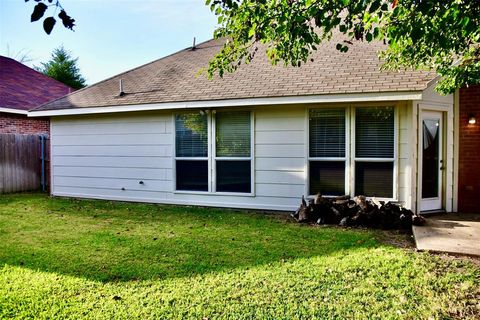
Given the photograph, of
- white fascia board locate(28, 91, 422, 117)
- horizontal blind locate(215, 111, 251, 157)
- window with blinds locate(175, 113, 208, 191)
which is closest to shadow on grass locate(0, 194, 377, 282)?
window with blinds locate(175, 113, 208, 191)

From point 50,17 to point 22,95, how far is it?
1486cm

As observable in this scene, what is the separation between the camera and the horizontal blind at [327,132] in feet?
23.3

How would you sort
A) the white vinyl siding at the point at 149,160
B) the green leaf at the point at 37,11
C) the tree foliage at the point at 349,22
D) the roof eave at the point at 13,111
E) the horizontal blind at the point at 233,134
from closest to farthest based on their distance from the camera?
the green leaf at the point at 37,11
the tree foliage at the point at 349,22
the white vinyl siding at the point at 149,160
the horizontal blind at the point at 233,134
the roof eave at the point at 13,111

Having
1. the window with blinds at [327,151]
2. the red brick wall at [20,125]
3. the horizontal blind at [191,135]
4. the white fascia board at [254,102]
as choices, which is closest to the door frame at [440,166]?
the white fascia board at [254,102]

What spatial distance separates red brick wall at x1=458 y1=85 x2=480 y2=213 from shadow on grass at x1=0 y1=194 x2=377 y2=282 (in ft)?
10.8

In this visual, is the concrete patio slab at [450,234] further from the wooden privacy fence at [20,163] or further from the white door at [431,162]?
the wooden privacy fence at [20,163]

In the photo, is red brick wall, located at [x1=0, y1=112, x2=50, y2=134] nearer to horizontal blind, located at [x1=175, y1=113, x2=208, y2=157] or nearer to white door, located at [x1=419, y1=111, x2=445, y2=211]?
horizontal blind, located at [x1=175, y1=113, x2=208, y2=157]

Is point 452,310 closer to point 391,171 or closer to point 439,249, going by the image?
point 439,249

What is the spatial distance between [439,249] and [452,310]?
181 centimetres

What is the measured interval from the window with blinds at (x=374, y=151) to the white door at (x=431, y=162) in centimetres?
91

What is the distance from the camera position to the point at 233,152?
7.95 metres

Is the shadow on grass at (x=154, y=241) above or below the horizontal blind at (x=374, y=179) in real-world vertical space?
below

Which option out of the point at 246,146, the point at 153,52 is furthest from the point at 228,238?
the point at 153,52

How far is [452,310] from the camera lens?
310 centimetres
